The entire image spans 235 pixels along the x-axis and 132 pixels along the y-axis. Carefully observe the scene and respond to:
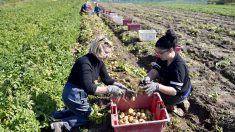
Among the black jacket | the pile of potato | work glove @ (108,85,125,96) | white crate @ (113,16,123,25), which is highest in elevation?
the black jacket

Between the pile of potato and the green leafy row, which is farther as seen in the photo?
the pile of potato

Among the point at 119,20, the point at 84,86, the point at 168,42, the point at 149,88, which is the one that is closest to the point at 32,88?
the point at 84,86

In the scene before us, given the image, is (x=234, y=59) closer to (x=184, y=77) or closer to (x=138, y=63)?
(x=138, y=63)

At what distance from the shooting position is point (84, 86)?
16.7 feet

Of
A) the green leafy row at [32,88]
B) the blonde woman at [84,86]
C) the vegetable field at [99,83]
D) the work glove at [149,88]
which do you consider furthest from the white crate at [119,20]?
the work glove at [149,88]

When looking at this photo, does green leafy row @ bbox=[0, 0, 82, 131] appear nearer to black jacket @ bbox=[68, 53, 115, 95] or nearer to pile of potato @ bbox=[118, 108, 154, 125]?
black jacket @ bbox=[68, 53, 115, 95]

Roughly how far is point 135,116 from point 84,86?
3.06 feet

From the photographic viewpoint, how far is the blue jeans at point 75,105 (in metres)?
5.30

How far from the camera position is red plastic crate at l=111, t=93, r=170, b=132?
4.41m

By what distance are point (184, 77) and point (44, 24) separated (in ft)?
44.7

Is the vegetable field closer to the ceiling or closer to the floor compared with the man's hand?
closer to the floor

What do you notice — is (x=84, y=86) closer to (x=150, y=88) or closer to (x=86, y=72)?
(x=86, y=72)

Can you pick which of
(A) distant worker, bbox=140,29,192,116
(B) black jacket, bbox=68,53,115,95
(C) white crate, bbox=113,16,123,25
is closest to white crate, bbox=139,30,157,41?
(C) white crate, bbox=113,16,123,25

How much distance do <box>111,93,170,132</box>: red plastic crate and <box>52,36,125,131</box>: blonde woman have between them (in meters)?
0.28
